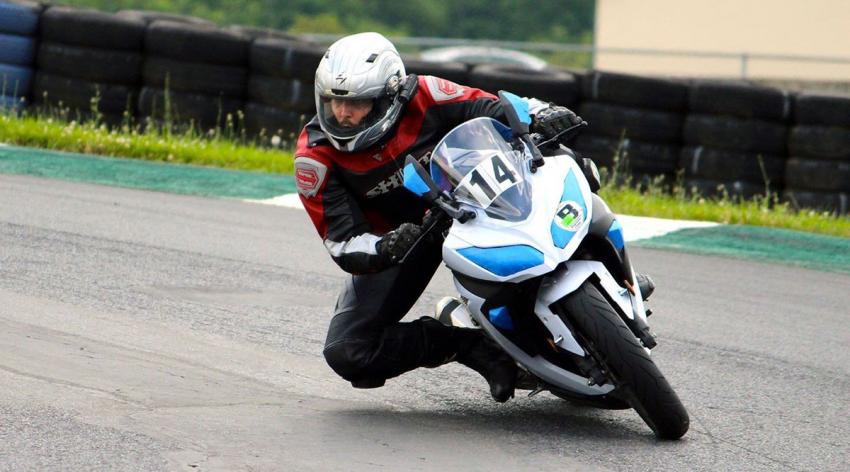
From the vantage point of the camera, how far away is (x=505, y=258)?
4.64m

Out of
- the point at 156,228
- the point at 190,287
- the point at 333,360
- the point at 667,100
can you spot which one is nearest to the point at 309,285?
the point at 190,287

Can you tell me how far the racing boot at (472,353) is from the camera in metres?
5.21

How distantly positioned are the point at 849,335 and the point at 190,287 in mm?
3340

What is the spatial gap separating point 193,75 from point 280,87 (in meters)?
0.80

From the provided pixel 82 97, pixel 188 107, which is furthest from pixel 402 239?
pixel 82 97

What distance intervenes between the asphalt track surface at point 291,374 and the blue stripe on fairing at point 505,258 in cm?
60

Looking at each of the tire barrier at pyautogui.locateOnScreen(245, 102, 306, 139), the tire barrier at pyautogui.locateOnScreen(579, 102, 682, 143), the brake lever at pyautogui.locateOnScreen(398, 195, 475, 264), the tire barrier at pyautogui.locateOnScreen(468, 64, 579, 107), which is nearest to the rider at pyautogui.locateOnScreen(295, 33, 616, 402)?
the brake lever at pyautogui.locateOnScreen(398, 195, 475, 264)

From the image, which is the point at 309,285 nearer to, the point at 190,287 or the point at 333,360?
the point at 190,287

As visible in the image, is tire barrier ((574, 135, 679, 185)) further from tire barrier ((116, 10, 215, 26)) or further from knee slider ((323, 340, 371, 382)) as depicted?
knee slider ((323, 340, 371, 382))

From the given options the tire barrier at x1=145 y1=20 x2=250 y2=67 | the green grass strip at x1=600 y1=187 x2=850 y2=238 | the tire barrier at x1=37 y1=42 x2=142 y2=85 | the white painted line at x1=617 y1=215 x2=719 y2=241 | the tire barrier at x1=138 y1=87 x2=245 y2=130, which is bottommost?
the green grass strip at x1=600 y1=187 x2=850 y2=238

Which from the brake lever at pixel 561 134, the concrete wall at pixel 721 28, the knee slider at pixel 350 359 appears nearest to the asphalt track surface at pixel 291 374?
the knee slider at pixel 350 359

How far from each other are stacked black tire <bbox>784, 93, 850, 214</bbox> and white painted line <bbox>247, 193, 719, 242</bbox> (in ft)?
5.14

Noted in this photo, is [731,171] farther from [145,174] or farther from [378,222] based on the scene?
[378,222]

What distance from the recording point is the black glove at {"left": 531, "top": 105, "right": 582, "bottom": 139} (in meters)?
5.12
